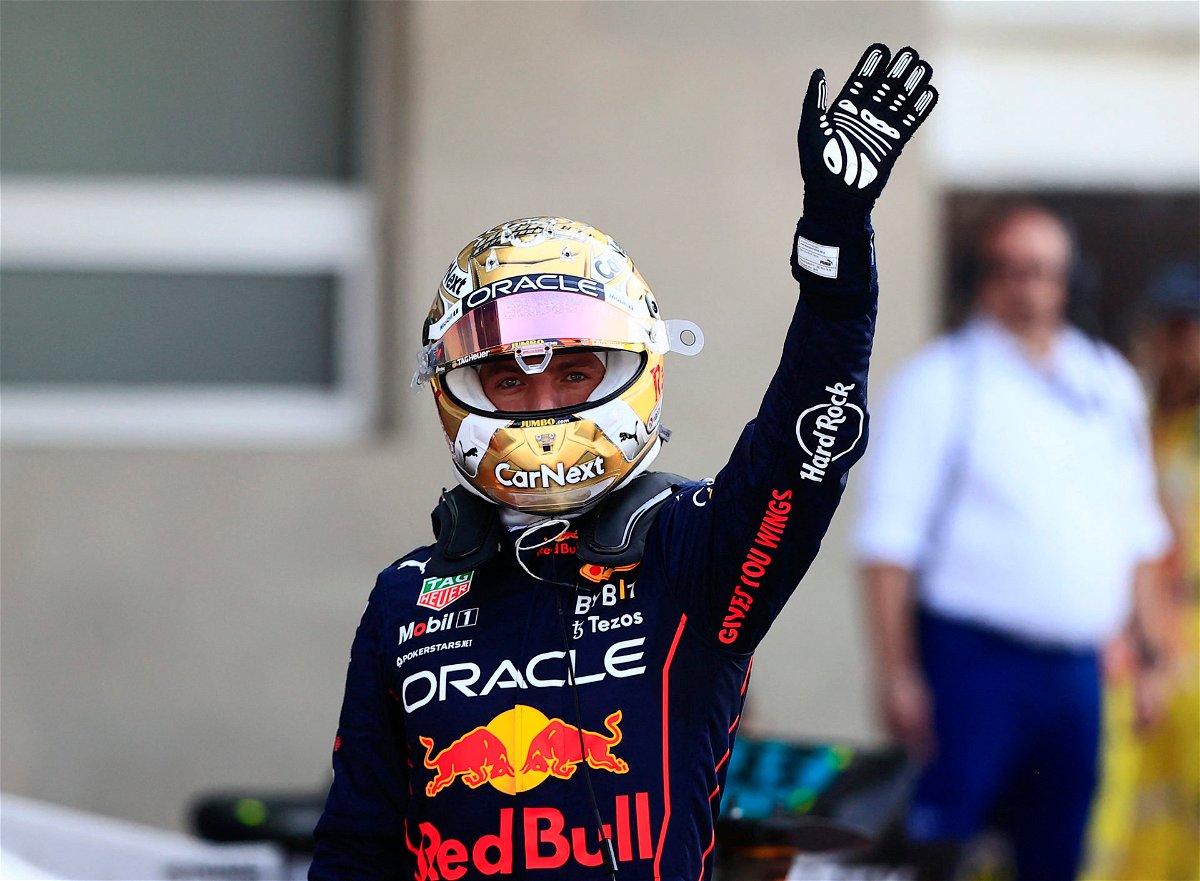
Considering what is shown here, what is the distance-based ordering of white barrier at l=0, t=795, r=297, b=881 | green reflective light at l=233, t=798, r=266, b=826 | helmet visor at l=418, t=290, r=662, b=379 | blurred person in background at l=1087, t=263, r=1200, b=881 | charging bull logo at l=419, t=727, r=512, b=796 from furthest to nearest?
1. blurred person in background at l=1087, t=263, r=1200, b=881
2. green reflective light at l=233, t=798, r=266, b=826
3. white barrier at l=0, t=795, r=297, b=881
4. helmet visor at l=418, t=290, r=662, b=379
5. charging bull logo at l=419, t=727, r=512, b=796

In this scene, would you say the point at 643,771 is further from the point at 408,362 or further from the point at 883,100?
the point at 408,362

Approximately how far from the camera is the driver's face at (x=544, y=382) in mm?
2355

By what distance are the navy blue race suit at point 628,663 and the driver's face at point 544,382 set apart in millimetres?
194

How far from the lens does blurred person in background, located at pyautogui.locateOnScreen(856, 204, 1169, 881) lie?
5.26 m

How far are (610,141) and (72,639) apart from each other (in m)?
2.45

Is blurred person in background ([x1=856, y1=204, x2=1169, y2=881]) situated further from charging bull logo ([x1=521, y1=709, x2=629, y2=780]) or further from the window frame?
charging bull logo ([x1=521, y1=709, x2=629, y2=780])

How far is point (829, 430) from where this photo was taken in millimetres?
2084

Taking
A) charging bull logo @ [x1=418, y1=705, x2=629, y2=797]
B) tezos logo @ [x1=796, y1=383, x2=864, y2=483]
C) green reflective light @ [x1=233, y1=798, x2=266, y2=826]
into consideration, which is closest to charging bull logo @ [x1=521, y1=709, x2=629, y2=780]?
charging bull logo @ [x1=418, y1=705, x2=629, y2=797]

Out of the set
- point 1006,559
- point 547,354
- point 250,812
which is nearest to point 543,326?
point 547,354

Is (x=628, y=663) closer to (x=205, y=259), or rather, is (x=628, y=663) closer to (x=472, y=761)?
(x=472, y=761)

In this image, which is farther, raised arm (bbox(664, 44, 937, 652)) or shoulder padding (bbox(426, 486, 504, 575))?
shoulder padding (bbox(426, 486, 504, 575))

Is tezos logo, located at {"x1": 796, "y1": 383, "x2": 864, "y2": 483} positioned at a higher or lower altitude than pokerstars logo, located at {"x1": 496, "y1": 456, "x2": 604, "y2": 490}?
higher

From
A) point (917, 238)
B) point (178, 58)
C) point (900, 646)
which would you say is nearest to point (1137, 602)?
point (900, 646)

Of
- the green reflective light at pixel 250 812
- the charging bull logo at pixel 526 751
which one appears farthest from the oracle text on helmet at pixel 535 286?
the green reflective light at pixel 250 812
